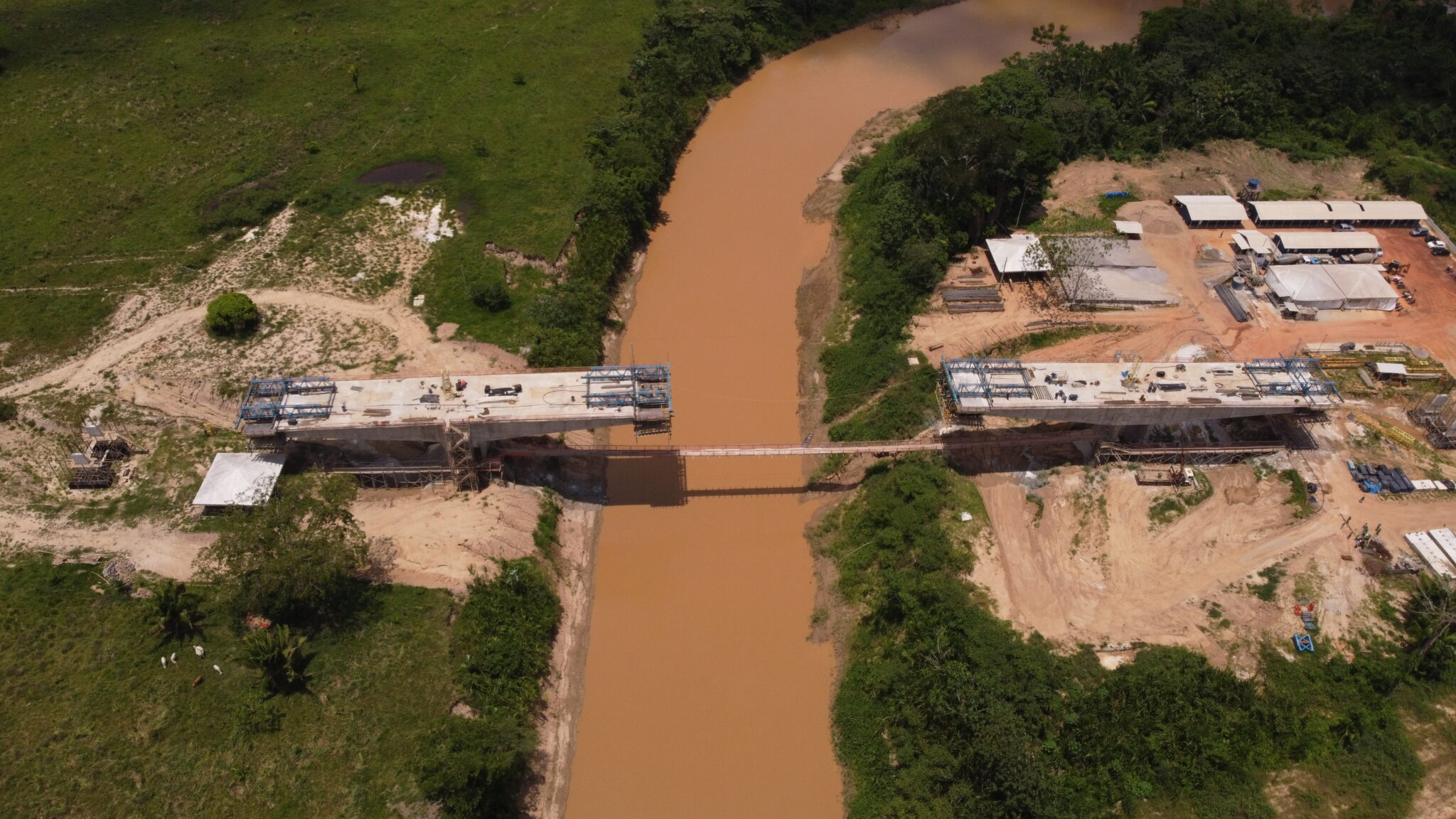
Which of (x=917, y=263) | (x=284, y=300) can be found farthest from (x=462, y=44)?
(x=917, y=263)

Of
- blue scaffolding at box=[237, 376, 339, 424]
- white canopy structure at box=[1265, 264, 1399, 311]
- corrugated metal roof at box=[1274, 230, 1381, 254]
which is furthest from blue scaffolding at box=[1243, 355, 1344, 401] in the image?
blue scaffolding at box=[237, 376, 339, 424]

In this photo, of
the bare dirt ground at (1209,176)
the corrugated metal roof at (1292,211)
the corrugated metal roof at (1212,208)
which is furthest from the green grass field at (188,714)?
the corrugated metal roof at (1292,211)

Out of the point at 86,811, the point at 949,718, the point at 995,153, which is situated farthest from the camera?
the point at 995,153

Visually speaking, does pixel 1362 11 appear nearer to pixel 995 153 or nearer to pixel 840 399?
pixel 995 153

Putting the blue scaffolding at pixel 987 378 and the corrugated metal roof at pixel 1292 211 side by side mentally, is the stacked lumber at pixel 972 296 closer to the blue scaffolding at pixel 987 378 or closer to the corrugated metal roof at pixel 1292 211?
Result: the blue scaffolding at pixel 987 378

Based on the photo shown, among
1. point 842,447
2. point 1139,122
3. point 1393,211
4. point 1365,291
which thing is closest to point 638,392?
point 842,447

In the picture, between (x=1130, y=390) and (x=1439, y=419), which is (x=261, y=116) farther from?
(x=1439, y=419)
